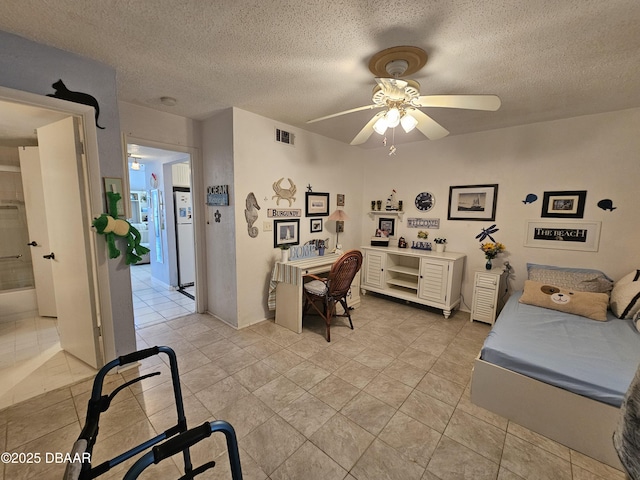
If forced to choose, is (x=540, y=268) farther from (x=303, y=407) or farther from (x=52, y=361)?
(x=52, y=361)

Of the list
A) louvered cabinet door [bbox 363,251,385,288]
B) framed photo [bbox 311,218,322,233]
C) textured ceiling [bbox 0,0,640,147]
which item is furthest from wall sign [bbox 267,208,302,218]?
louvered cabinet door [bbox 363,251,385,288]

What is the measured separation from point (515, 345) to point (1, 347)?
461 centimetres

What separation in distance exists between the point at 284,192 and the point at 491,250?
2682 mm

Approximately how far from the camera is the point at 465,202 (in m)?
3.60

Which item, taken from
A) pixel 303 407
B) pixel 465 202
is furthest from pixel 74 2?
pixel 465 202

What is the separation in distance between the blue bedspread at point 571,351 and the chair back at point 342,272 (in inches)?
54.3

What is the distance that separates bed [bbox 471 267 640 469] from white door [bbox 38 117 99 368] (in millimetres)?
3123

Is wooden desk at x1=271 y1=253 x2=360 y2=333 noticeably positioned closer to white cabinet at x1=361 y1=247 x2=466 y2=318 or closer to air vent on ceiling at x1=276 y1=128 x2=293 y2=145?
white cabinet at x1=361 y1=247 x2=466 y2=318

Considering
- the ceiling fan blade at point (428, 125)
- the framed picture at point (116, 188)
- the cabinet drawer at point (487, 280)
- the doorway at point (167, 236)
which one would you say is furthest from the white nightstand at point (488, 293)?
the framed picture at point (116, 188)

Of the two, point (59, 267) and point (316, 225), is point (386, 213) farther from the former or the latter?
point (59, 267)

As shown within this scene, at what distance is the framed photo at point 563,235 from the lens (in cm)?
281

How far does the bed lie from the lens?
1535 mm

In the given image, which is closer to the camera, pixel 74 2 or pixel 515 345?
pixel 74 2

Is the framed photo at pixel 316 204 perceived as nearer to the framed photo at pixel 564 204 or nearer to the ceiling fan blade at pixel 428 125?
the ceiling fan blade at pixel 428 125
